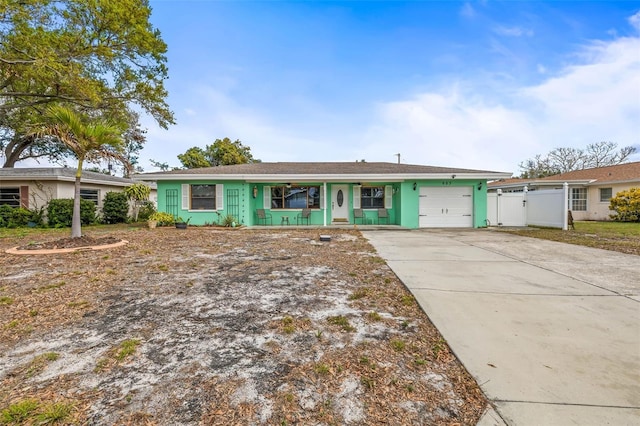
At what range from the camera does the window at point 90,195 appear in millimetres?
14883

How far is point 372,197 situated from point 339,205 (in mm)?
1704

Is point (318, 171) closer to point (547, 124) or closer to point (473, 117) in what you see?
point (473, 117)

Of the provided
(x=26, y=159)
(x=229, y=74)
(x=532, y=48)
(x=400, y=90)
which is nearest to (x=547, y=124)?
(x=532, y=48)

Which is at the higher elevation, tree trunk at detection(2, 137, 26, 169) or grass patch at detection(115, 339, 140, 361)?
tree trunk at detection(2, 137, 26, 169)

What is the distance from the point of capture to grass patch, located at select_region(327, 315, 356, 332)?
115 inches

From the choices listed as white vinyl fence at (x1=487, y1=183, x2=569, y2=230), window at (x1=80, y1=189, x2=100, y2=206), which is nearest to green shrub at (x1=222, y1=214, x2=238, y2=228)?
window at (x1=80, y1=189, x2=100, y2=206)

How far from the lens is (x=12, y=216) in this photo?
12.7 metres

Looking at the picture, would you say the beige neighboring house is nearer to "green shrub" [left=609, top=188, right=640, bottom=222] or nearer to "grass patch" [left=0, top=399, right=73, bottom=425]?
"green shrub" [left=609, top=188, right=640, bottom=222]

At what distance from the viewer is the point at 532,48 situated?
1123cm

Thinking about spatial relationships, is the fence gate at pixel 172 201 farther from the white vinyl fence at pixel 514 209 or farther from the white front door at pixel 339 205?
the white vinyl fence at pixel 514 209

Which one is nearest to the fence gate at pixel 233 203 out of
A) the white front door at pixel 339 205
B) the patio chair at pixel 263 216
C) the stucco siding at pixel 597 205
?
the patio chair at pixel 263 216

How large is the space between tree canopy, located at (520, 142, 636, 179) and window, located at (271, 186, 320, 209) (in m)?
36.5

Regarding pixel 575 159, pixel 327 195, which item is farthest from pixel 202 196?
pixel 575 159

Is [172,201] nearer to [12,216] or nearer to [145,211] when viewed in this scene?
[145,211]
